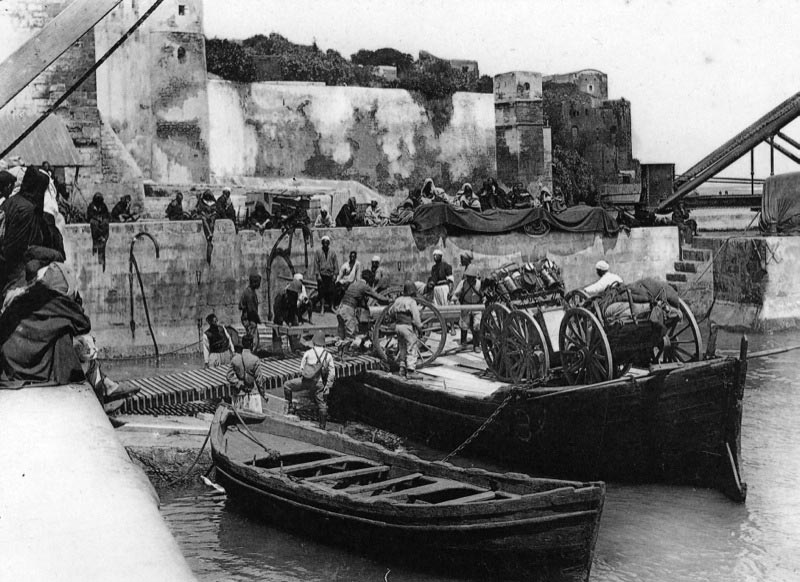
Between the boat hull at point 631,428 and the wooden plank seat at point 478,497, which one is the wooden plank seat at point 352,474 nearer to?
the wooden plank seat at point 478,497

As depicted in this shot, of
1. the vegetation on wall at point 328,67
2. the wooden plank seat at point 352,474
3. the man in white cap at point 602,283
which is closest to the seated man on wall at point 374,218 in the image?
the vegetation on wall at point 328,67

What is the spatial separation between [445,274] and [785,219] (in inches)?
444

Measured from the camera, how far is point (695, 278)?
23812mm

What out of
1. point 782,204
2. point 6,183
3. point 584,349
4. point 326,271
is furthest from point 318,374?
point 782,204

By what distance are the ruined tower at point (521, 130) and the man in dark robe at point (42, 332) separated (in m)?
29.2

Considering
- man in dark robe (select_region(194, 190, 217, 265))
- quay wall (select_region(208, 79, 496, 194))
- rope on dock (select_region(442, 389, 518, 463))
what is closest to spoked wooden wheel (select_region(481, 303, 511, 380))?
rope on dock (select_region(442, 389, 518, 463))

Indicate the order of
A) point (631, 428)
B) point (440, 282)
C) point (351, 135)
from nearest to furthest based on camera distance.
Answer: point (631, 428), point (440, 282), point (351, 135)

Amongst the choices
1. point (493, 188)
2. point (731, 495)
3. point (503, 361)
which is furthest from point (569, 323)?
point (493, 188)

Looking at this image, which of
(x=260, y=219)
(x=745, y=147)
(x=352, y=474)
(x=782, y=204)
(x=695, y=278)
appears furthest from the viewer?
(x=745, y=147)

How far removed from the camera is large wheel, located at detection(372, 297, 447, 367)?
1266cm

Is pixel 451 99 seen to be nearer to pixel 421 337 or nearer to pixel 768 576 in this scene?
pixel 421 337

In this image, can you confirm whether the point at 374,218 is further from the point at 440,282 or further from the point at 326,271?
the point at 440,282

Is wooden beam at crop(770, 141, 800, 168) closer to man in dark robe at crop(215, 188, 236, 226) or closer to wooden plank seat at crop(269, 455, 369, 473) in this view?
man in dark robe at crop(215, 188, 236, 226)

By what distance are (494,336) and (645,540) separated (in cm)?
351
